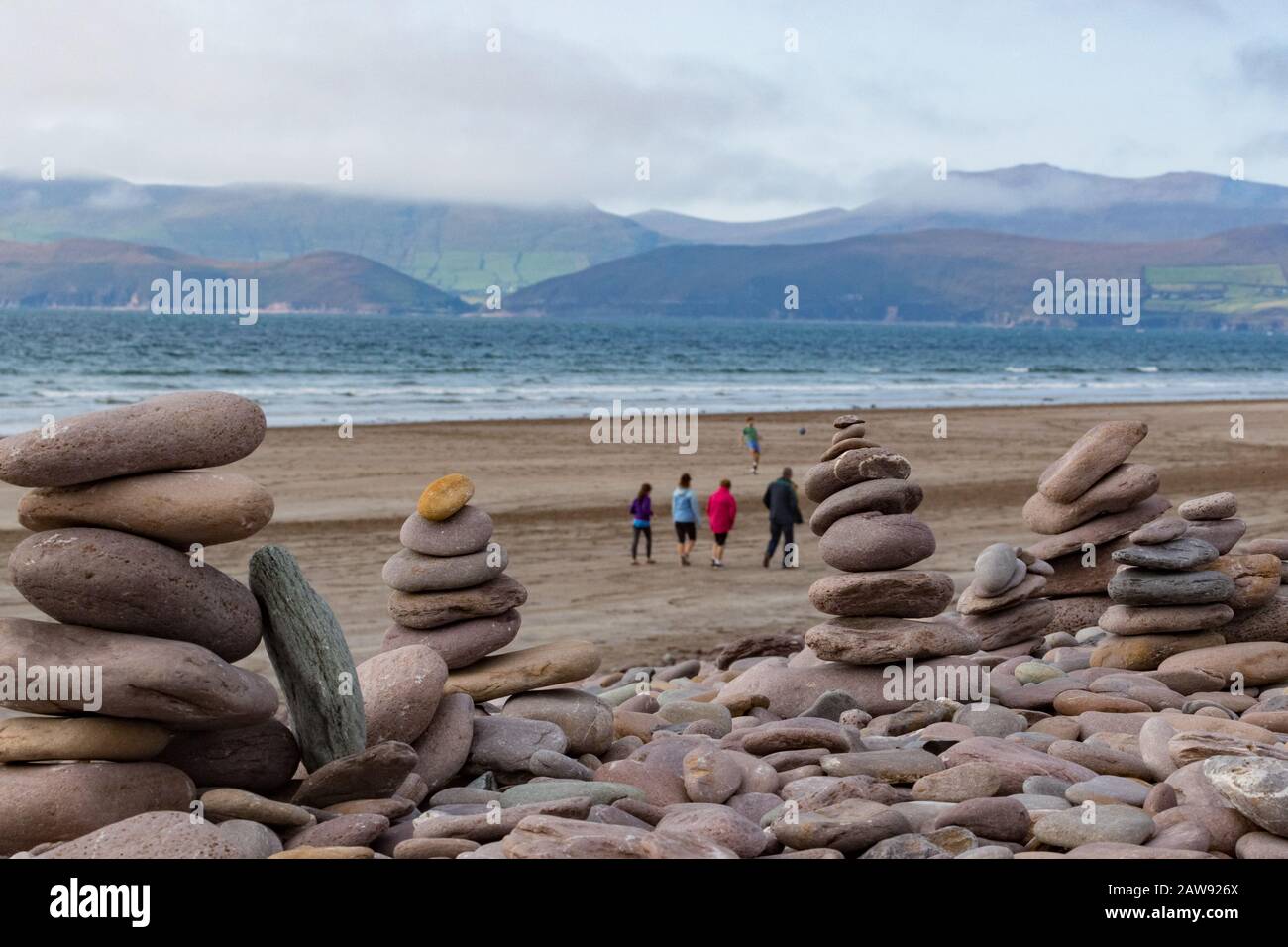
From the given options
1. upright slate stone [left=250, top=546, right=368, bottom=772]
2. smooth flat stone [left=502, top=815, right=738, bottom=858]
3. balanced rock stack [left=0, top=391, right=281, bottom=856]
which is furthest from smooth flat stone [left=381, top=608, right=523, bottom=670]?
smooth flat stone [left=502, top=815, right=738, bottom=858]

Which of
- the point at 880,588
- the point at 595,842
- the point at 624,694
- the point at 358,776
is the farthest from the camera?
the point at 624,694

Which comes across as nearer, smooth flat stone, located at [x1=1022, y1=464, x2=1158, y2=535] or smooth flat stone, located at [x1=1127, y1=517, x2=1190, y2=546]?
smooth flat stone, located at [x1=1127, y1=517, x2=1190, y2=546]

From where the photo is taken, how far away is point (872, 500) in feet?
Result: 34.3

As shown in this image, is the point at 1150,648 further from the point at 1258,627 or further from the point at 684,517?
the point at 684,517

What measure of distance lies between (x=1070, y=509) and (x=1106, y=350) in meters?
124

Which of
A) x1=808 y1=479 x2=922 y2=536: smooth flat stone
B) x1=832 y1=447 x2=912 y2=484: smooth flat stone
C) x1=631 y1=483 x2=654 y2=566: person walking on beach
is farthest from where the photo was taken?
x1=631 y1=483 x2=654 y2=566: person walking on beach

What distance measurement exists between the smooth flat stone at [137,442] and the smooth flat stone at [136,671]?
0.75m

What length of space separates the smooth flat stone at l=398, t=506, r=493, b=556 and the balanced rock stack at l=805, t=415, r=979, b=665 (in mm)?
2717

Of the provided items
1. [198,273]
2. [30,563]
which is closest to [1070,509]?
[30,563]

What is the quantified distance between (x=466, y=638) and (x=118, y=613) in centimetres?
303

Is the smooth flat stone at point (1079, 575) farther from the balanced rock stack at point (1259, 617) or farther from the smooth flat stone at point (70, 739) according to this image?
the smooth flat stone at point (70, 739)

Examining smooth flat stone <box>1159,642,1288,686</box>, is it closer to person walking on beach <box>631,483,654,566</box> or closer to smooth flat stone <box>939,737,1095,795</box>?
smooth flat stone <box>939,737,1095,795</box>

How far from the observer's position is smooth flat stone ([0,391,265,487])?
20.8 feet

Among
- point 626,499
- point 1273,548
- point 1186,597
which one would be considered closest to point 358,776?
point 1186,597
